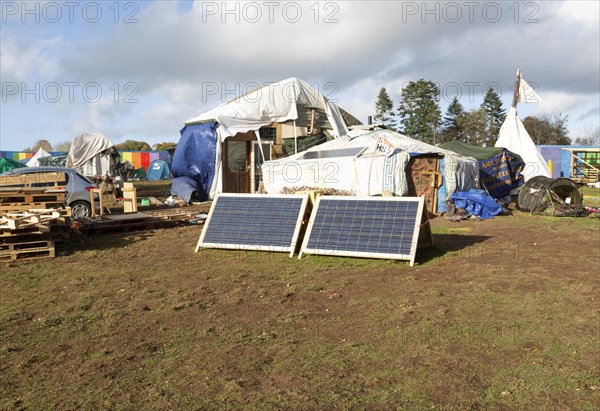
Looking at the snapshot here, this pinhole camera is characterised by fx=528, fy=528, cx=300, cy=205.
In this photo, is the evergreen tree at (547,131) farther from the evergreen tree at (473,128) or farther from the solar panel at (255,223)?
the solar panel at (255,223)

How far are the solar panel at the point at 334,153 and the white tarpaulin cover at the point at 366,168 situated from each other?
39mm

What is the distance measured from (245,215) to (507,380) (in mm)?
6475

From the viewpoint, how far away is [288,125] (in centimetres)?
2172

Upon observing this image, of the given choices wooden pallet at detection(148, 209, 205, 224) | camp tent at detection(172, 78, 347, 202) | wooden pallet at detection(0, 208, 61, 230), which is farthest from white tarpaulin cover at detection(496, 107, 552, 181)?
wooden pallet at detection(0, 208, 61, 230)

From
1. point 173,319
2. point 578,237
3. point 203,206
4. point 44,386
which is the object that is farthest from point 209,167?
point 44,386

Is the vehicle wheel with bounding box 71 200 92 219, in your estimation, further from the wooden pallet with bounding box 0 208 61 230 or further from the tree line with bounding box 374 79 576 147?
the tree line with bounding box 374 79 576 147

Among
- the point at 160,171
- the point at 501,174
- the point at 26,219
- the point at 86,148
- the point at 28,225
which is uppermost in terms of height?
the point at 86,148

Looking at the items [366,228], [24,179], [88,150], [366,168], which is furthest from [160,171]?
[366,228]

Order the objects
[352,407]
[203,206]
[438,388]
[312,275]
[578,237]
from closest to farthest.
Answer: [352,407]
[438,388]
[312,275]
[578,237]
[203,206]

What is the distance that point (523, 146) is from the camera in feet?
81.9

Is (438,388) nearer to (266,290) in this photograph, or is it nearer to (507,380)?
(507,380)

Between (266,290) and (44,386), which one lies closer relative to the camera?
(44,386)

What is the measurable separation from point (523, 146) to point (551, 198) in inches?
359

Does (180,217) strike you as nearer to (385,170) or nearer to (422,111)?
(385,170)
